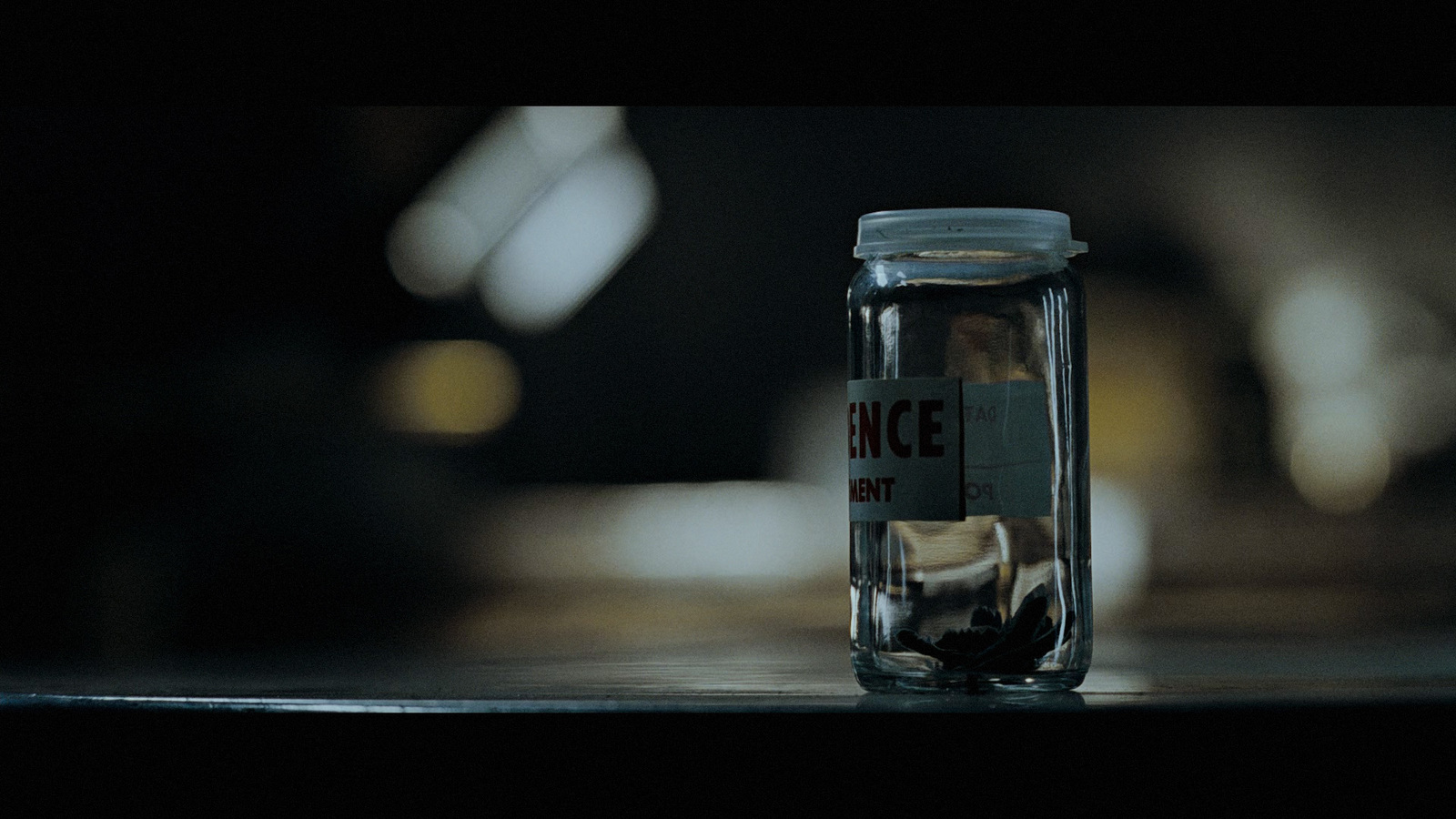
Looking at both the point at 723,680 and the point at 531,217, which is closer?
the point at 723,680

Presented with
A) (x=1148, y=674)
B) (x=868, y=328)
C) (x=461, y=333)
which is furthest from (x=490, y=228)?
(x=1148, y=674)

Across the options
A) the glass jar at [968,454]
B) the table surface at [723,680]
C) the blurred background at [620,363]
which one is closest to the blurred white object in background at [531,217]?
the blurred background at [620,363]

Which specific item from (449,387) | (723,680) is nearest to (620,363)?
(449,387)

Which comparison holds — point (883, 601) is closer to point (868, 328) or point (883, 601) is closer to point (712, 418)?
point (868, 328)

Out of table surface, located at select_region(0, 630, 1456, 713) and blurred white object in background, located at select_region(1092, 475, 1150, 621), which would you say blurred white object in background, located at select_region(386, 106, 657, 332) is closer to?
table surface, located at select_region(0, 630, 1456, 713)

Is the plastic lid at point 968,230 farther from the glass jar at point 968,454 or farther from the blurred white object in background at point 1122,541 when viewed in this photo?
the blurred white object in background at point 1122,541

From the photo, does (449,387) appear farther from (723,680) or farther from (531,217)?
(723,680)

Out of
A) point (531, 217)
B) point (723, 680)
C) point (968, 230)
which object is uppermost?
point (531, 217)
